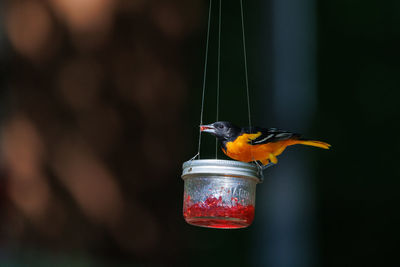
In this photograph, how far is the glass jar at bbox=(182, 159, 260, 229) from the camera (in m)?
2.21

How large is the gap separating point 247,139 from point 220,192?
1.61ft

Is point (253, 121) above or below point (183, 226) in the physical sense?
above

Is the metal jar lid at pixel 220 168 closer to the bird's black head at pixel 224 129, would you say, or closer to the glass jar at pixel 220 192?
the glass jar at pixel 220 192

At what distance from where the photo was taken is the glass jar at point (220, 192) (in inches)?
86.8

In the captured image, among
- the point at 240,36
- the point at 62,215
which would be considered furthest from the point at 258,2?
the point at 62,215

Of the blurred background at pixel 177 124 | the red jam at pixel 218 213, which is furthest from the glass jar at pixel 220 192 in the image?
the blurred background at pixel 177 124

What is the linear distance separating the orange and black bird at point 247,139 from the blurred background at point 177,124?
1576 millimetres

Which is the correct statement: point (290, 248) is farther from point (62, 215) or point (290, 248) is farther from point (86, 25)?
point (86, 25)

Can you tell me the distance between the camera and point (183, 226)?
14.5ft

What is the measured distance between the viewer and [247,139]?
2.70m

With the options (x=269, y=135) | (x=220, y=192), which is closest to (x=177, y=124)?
(x=269, y=135)

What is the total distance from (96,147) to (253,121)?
146 centimetres

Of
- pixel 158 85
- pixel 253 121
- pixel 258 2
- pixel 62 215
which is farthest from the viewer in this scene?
pixel 258 2

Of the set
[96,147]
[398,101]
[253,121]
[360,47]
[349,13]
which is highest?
[349,13]
